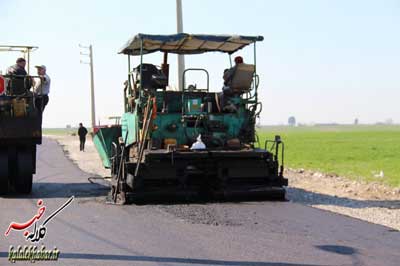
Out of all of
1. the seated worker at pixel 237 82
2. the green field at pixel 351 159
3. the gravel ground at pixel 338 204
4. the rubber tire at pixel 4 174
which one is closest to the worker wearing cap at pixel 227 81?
the seated worker at pixel 237 82

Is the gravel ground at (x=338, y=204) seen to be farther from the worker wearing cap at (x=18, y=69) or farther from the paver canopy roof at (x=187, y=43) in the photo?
the worker wearing cap at (x=18, y=69)

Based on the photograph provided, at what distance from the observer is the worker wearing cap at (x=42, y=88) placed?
13.4 meters

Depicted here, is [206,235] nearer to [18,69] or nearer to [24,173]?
[24,173]

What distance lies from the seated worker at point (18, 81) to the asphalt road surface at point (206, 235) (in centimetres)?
290

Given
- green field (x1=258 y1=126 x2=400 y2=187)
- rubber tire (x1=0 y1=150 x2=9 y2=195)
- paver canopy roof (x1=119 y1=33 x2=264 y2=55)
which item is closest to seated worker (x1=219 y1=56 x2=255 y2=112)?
paver canopy roof (x1=119 y1=33 x2=264 y2=55)

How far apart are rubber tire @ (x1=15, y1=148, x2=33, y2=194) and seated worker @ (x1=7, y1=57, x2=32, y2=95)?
1257 millimetres

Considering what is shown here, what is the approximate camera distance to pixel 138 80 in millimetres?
12477

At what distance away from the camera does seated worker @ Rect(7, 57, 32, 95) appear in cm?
1337

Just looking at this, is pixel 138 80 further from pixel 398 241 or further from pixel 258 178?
pixel 398 241

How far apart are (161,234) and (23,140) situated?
20.3ft

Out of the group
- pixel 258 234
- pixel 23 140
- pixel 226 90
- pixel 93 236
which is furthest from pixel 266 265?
pixel 23 140

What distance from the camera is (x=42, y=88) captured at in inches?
534

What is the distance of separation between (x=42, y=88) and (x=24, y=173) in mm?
1782

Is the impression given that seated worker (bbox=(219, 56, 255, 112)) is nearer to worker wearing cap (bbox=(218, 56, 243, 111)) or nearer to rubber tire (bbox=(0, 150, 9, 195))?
worker wearing cap (bbox=(218, 56, 243, 111))
